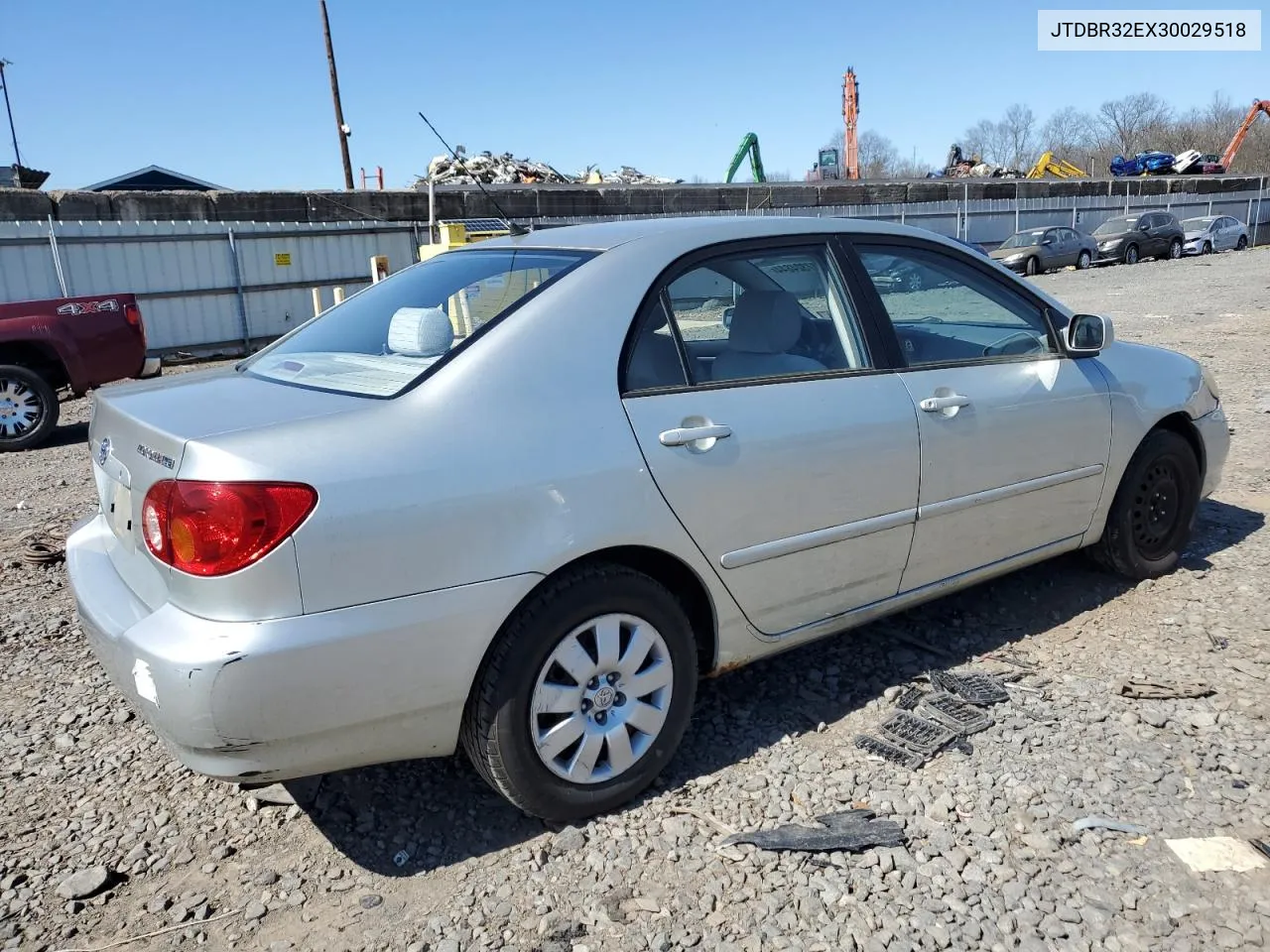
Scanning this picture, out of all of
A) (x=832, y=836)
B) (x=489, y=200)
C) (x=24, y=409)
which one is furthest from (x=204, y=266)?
(x=832, y=836)

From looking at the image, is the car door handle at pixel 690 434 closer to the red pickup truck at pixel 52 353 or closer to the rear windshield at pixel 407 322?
the rear windshield at pixel 407 322

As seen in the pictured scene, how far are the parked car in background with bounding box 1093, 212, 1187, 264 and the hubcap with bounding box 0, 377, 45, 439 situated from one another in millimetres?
27061

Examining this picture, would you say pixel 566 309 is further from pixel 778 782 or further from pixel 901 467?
pixel 778 782

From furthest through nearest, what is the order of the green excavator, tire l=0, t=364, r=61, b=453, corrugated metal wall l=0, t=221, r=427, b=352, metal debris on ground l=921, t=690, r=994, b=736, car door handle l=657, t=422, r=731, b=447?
the green excavator
corrugated metal wall l=0, t=221, r=427, b=352
tire l=0, t=364, r=61, b=453
metal debris on ground l=921, t=690, r=994, b=736
car door handle l=657, t=422, r=731, b=447

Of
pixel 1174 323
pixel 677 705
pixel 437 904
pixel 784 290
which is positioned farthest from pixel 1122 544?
pixel 1174 323

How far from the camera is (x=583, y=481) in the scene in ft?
8.39

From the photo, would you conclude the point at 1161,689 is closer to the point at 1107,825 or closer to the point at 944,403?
the point at 1107,825

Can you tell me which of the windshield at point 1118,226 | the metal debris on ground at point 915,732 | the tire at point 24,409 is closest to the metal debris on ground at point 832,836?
the metal debris on ground at point 915,732

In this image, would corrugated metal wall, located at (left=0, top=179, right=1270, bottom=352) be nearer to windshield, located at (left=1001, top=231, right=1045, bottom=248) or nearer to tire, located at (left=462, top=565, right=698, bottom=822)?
windshield, located at (left=1001, top=231, right=1045, bottom=248)

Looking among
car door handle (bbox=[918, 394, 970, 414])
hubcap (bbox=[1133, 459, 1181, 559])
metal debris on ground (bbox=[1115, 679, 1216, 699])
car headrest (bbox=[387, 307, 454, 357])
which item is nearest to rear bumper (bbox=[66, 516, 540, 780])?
car headrest (bbox=[387, 307, 454, 357])

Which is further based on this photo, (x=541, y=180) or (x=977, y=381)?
(x=541, y=180)

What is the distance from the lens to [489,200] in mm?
11820

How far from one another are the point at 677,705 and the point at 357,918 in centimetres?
103

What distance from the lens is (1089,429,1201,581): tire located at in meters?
4.17
